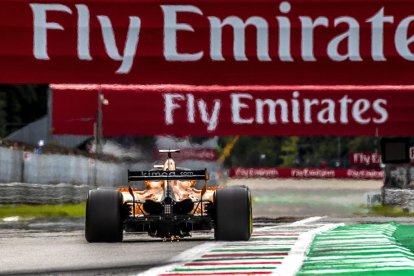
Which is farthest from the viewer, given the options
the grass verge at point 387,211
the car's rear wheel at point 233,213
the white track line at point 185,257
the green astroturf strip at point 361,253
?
the grass verge at point 387,211

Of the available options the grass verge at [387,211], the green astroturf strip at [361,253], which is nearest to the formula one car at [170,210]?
the green astroturf strip at [361,253]

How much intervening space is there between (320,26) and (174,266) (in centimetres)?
1198

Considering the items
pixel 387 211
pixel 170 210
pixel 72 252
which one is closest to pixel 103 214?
pixel 170 210

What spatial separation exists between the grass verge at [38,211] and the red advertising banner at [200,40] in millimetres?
5545

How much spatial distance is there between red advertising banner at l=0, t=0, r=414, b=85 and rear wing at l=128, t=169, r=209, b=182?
721cm

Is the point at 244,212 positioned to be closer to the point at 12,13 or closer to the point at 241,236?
the point at 241,236

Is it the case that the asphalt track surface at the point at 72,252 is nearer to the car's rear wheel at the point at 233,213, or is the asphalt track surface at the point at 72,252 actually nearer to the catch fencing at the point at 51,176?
the car's rear wheel at the point at 233,213

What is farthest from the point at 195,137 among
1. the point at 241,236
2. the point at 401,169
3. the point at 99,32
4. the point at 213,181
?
the point at 401,169

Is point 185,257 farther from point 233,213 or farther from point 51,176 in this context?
point 51,176

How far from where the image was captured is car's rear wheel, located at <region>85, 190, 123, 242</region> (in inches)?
558

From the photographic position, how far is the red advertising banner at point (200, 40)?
69.4 ft

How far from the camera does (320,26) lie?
2128 cm

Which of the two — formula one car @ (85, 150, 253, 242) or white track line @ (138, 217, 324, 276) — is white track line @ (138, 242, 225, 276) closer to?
white track line @ (138, 217, 324, 276)

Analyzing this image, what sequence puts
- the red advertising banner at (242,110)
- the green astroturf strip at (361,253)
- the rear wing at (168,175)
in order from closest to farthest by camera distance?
the green astroturf strip at (361,253) < the rear wing at (168,175) < the red advertising banner at (242,110)
